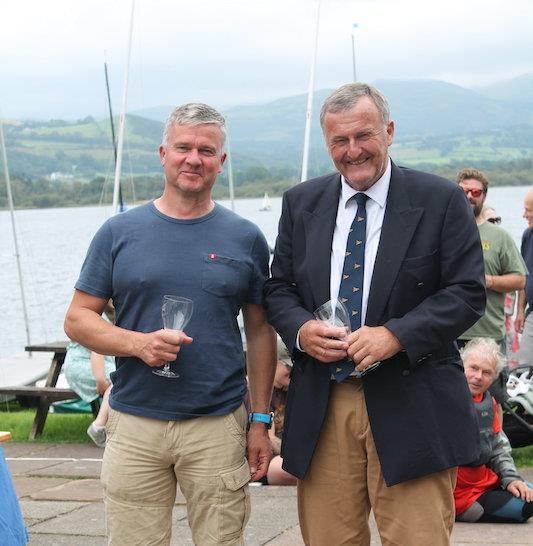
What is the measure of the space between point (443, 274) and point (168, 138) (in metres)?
1.06

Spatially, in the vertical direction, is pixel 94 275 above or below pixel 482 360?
above

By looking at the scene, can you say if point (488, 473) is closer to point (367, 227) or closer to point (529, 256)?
point (367, 227)

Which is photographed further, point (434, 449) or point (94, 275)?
point (94, 275)

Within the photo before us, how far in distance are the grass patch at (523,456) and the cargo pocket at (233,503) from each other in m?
4.11

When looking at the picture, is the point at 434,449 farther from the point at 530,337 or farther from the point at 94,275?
the point at 530,337

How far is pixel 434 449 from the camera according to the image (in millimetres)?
3328

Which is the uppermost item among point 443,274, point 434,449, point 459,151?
point 443,274

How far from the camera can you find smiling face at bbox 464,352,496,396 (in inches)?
224

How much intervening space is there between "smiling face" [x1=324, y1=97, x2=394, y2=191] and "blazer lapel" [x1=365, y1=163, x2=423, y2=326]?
0.15 m

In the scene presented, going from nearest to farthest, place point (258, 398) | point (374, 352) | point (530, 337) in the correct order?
point (374, 352) → point (258, 398) → point (530, 337)

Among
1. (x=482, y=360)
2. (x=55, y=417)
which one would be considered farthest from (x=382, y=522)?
(x=55, y=417)

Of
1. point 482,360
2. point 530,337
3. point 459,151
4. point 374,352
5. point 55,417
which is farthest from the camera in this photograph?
point 459,151

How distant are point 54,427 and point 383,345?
7.15m

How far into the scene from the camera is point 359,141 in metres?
3.34
